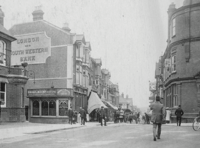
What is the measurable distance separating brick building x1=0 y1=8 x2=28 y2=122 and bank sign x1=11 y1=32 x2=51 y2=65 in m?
8.81

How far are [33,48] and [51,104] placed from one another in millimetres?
7469

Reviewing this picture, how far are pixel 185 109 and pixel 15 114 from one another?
14829 mm

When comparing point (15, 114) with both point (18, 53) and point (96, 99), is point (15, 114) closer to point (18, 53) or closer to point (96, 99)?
point (18, 53)

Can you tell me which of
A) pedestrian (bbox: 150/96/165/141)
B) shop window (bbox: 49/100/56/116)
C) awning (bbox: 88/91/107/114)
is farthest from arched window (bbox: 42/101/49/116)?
pedestrian (bbox: 150/96/165/141)

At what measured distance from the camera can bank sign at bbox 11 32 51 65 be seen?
3575 cm

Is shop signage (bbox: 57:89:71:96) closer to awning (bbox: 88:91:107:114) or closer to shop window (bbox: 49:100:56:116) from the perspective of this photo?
shop window (bbox: 49:100:56:116)

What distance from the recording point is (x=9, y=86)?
2623cm

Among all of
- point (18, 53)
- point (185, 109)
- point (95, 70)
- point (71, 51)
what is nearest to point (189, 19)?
point (185, 109)

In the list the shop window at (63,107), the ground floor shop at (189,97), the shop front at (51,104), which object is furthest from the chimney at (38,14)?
the ground floor shop at (189,97)

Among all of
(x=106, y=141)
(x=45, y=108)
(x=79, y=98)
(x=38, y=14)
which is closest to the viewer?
(x=106, y=141)

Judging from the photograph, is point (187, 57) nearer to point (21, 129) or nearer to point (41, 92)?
point (41, 92)

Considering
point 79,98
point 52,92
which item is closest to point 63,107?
point 52,92

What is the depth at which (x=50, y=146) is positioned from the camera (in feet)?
34.0

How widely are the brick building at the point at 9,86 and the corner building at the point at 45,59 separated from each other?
614cm
